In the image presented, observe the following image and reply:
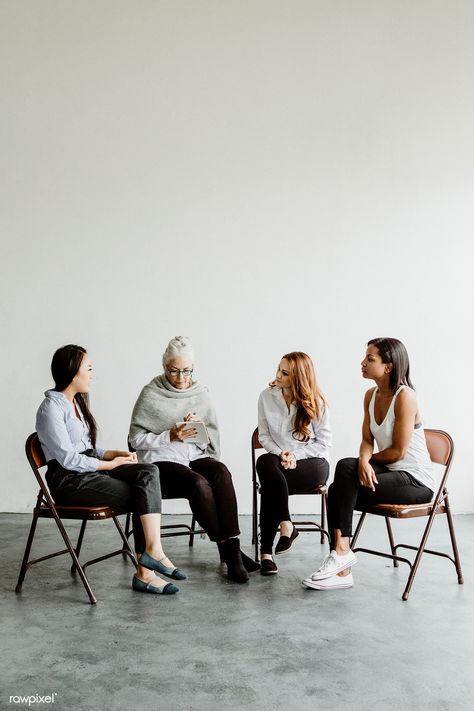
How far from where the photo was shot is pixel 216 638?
116 inches

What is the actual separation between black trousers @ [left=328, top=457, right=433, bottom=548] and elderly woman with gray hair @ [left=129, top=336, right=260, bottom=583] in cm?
55

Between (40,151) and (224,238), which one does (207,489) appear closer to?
(224,238)

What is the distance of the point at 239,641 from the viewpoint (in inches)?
115

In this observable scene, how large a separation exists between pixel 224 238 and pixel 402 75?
185cm

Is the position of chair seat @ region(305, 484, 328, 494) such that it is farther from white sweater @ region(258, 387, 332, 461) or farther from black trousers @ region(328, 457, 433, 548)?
black trousers @ region(328, 457, 433, 548)

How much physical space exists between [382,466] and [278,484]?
1.82ft

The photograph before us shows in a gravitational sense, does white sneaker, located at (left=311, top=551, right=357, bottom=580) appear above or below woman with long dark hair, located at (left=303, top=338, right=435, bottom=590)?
below

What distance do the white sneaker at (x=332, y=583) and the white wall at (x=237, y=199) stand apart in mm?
1941

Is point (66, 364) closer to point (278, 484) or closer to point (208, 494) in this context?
point (208, 494)

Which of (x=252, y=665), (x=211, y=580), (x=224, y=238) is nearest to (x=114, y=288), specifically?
(x=224, y=238)

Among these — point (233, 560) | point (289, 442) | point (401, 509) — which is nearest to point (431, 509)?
point (401, 509)

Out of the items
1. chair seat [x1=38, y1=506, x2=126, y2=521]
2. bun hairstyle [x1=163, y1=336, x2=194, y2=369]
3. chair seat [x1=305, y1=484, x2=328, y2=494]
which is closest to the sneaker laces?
chair seat [x1=305, y1=484, x2=328, y2=494]

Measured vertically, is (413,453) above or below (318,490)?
above

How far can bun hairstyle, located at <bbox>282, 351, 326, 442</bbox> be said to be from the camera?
4.17 m
